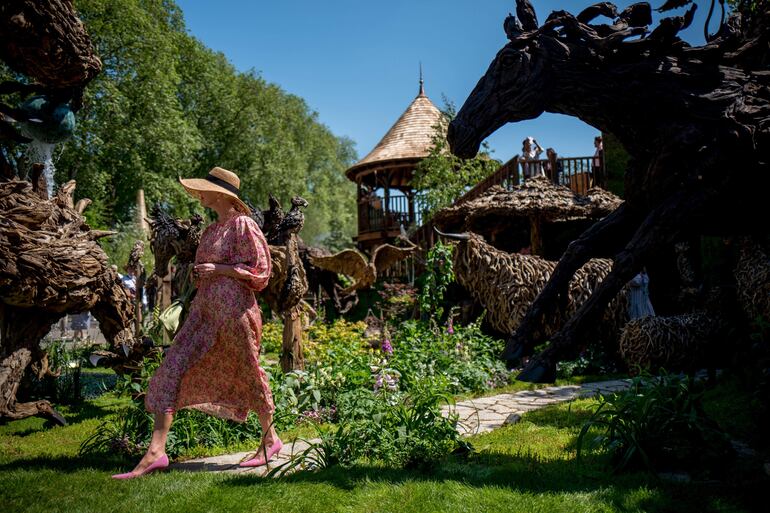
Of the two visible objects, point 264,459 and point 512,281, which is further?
point 512,281

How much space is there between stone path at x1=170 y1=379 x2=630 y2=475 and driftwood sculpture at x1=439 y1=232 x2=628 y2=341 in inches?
61.0

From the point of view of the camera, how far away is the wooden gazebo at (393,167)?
24391mm

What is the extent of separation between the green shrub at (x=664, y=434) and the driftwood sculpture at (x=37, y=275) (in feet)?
16.6

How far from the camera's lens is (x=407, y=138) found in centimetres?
2509

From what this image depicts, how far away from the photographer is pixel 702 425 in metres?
3.82

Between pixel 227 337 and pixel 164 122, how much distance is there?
22.6m

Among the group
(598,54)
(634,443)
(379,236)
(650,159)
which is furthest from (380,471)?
(379,236)

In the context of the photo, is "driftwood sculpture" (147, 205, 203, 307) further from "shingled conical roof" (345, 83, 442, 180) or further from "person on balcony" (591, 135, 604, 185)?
"shingled conical roof" (345, 83, 442, 180)

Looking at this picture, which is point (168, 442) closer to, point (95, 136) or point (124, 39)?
point (95, 136)

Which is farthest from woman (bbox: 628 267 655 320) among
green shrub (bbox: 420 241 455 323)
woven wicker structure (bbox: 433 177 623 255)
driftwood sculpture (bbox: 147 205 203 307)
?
driftwood sculpture (bbox: 147 205 203 307)

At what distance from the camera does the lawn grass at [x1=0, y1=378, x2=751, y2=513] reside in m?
3.21

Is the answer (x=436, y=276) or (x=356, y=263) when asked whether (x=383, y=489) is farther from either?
(x=356, y=263)

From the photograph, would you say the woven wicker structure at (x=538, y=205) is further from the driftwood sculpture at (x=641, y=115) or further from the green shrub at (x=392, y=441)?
the driftwood sculpture at (x=641, y=115)

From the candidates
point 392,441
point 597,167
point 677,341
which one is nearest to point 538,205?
point 597,167
